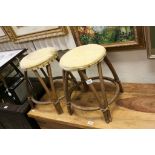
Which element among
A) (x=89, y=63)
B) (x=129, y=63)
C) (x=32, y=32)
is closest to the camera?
(x=89, y=63)

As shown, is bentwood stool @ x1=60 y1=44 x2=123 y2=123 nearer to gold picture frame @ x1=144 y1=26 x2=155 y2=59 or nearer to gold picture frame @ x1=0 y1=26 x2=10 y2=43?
gold picture frame @ x1=144 y1=26 x2=155 y2=59

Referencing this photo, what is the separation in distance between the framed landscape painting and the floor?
326 millimetres

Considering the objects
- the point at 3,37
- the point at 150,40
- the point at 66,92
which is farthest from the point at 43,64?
the point at 3,37

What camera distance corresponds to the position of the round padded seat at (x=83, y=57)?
129 centimetres

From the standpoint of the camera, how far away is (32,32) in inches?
77.3

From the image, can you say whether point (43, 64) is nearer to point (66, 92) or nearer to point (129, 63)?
point (66, 92)

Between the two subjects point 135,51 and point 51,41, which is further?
point 51,41

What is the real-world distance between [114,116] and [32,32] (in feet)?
3.32

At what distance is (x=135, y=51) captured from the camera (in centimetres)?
157

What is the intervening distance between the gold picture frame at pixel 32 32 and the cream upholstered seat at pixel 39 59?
0.22m
